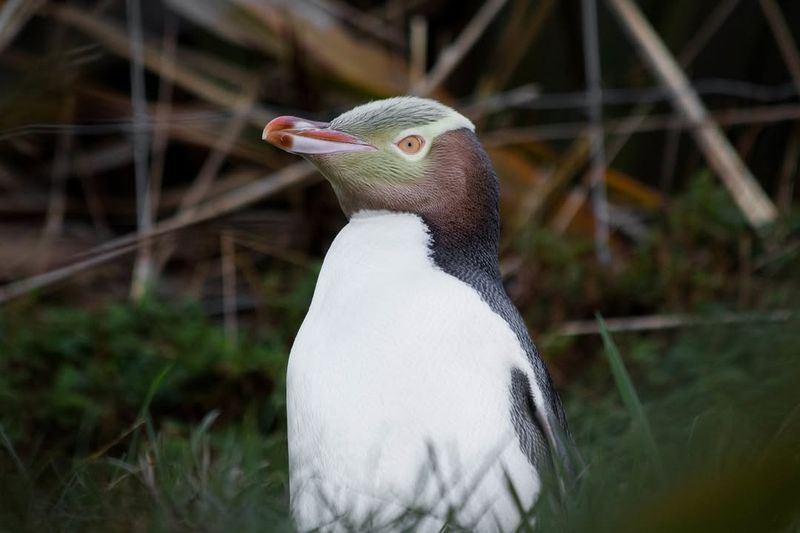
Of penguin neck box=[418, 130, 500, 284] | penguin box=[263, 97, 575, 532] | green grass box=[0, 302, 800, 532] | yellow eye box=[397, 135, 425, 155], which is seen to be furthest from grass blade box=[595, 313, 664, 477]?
yellow eye box=[397, 135, 425, 155]

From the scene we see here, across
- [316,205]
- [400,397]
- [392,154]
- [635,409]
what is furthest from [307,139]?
[316,205]

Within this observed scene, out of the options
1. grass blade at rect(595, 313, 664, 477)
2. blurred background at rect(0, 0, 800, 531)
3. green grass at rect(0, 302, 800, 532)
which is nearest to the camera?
green grass at rect(0, 302, 800, 532)

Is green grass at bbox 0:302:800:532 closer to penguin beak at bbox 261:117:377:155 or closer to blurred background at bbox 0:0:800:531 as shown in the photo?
blurred background at bbox 0:0:800:531

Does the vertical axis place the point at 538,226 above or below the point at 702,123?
below

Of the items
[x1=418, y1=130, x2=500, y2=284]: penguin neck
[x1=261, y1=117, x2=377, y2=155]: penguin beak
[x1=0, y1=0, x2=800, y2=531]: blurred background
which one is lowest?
[x1=0, y1=0, x2=800, y2=531]: blurred background

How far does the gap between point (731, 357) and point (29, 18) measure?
2.25 metres

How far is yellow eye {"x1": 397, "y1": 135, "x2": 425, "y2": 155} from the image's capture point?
5.32ft

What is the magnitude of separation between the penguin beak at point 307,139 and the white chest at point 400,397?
0.18 meters

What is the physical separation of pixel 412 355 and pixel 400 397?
64 mm

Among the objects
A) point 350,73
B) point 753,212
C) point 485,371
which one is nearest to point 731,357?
point 753,212

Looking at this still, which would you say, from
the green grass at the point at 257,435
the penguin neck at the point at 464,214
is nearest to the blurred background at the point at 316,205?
the green grass at the point at 257,435

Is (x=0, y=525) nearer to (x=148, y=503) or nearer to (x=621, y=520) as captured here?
(x=148, y=503)

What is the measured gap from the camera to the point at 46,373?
2840 millimetres

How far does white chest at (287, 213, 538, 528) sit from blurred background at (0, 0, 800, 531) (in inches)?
10.6
